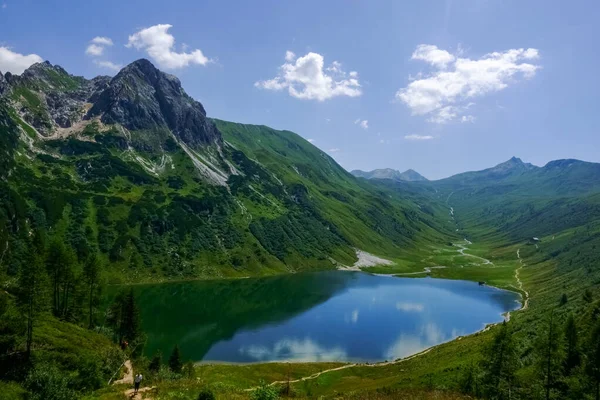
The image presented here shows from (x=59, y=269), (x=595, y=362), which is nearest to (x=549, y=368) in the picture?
(x=595, y=362)

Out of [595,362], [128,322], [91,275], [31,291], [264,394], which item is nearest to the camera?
[264,394]

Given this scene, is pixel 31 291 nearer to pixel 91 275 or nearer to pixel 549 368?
pixel 91 275

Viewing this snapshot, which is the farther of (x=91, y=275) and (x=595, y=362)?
(x=91, y=275)

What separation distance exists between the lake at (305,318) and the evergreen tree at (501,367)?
177 feet

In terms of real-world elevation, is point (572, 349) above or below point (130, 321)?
above

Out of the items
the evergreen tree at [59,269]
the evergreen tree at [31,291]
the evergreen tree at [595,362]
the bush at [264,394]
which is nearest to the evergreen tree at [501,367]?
the evergreen tree at [595,362]

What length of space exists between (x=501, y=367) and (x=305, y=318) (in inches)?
3629

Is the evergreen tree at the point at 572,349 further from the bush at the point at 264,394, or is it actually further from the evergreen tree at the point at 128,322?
the evergreen tree at the point at 128,322

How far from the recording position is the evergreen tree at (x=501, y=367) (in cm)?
4147

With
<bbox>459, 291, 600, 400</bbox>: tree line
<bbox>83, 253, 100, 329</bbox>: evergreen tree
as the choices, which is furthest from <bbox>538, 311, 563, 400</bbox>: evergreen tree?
<bbox>83, 253, 100, 329</bbox>: evergreen tree

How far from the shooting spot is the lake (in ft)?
322

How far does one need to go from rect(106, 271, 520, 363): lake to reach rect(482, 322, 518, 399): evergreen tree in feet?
177

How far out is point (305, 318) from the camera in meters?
130

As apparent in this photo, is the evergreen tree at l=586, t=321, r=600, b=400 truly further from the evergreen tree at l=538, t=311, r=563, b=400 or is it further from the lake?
the lake
